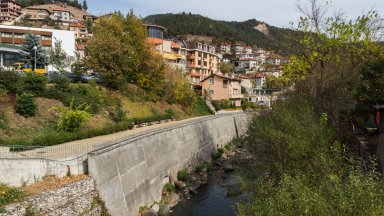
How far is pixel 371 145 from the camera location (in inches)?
816

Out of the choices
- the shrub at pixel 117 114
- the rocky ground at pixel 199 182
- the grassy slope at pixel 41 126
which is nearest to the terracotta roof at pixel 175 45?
the grassy slope at pixel 41 126

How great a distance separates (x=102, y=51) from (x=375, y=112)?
91.8 feet

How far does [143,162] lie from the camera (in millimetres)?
23328

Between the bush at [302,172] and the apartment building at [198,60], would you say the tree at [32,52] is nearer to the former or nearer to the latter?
the bush at [302,172]

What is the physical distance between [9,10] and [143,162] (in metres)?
122

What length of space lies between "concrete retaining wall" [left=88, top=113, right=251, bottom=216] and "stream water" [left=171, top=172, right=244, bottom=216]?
2347mm

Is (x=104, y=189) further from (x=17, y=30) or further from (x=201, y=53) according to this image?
(x=201, y=53)

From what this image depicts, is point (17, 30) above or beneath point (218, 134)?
above

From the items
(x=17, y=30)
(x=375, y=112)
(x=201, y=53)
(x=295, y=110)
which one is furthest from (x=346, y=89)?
(x=201, y=53)

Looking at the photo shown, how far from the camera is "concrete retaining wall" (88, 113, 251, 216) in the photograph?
60.4 ft

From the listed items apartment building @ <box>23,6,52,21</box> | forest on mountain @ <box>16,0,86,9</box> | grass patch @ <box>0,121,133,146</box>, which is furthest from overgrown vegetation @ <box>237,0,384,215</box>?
forest on mountain @ <box>16,0,86,9</box>

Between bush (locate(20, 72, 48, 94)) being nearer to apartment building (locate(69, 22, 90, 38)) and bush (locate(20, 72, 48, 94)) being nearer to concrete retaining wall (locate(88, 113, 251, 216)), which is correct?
concrete retaining wall (locate(88, 113, 251, 216))

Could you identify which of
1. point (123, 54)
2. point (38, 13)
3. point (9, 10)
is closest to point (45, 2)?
point (9, 10)

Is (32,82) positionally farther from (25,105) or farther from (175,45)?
(175,45)
